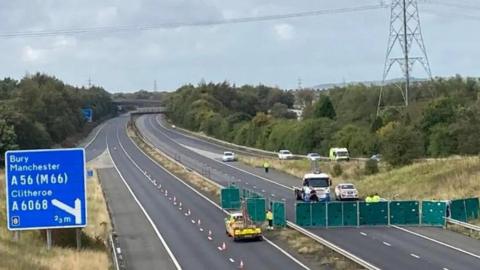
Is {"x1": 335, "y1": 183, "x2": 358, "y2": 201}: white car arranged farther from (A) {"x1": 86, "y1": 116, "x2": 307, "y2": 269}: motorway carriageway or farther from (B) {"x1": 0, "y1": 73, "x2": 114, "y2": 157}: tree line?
(B) {"x1": 0, "y1": 73, "x2": 114, "y2": 157}: tree line

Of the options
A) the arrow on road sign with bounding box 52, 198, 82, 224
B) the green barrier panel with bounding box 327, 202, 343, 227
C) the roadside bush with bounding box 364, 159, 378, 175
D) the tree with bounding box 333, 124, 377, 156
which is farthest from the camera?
the tree with bounding box 333, 124, 377, 156

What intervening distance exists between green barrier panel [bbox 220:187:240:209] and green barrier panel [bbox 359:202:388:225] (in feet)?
43.4

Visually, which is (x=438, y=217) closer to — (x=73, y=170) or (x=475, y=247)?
(x=475, y=247)

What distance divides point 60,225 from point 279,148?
98.3 meters

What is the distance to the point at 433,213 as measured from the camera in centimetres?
4488

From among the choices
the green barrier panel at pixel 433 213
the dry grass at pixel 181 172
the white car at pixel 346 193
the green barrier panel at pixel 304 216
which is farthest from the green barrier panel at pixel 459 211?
the dry grass at pixel 181 172

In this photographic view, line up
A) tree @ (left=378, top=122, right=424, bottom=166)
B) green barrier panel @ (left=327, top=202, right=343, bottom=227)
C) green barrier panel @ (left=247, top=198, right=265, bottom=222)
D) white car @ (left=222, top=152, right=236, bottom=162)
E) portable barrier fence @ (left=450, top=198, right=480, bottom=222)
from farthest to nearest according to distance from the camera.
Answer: white car @ (left=222, top=152, right=236, bottom=162) < tree @ (left=378, top=122, right=424, bottom=166) < green barrier panel @ (left=247, top=198, right=265, bottom=222) < green barrier panel @ (left=327, top=202, right=343, bottom=227) < portable barrier fence @ (left=450, top=198, right=480, bottom=222)

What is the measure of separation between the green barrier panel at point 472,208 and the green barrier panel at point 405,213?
2605 mm

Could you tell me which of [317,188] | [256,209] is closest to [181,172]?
[317,188]

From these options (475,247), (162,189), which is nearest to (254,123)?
(162,189)

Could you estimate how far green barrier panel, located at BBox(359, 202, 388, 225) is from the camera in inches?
1784

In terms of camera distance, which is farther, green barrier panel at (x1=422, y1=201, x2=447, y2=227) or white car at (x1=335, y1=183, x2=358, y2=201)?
white car at (x1=335, y1=183, x2=358, y2=201)

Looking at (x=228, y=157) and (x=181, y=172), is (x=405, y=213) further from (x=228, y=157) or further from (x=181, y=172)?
(x=228, y=157)

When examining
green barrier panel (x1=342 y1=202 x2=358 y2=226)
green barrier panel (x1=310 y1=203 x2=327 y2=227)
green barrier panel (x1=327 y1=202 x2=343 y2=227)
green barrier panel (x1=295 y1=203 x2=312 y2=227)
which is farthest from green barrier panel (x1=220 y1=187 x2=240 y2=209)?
green barrier panel (x1=342 y1=202 x2=358 y2=226)
